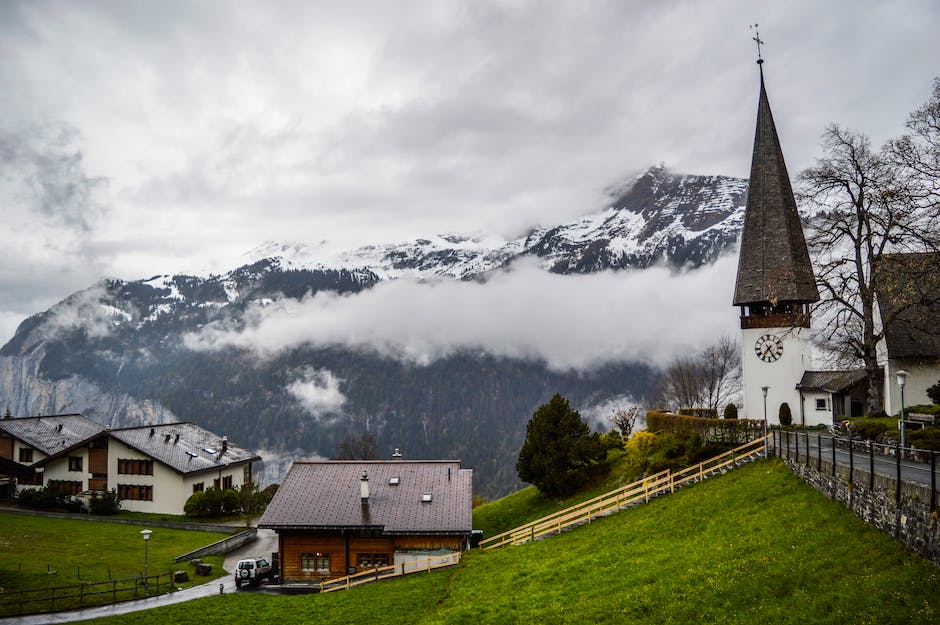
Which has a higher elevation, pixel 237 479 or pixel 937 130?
pixel 937 130

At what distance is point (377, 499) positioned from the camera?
36.3 m

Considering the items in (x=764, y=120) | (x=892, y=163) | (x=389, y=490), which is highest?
(x=764, y=120)

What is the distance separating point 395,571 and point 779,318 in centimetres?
2763

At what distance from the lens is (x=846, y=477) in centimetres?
1798

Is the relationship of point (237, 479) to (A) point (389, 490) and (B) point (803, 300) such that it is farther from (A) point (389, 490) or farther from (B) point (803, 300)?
(B) point (803, 300)

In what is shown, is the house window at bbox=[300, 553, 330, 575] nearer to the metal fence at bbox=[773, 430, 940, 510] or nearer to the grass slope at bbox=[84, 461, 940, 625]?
the grass slope at bbox=[84, 461, 940, 625]

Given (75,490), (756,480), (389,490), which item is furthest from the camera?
(75,490)

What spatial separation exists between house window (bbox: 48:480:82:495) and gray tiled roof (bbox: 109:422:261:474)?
5427 mm

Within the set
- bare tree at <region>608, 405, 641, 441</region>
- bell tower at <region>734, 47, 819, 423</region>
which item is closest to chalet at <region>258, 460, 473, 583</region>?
bare tree at <region>608, 405, 641, 441</region>

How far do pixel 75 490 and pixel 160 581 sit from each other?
99.0ft

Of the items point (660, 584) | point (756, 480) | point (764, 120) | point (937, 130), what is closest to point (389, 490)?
point (756, 480)

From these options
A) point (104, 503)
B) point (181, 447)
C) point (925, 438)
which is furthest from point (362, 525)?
point (181, 447)

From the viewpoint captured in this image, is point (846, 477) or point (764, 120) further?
Answer: point (764, 120)

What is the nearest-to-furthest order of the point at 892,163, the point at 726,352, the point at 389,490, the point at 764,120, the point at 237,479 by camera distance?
1. the point at 892,163
2. the point at 389,490
3. the point at 764,120
4. the point at 237,479
5. the point at 726,352
